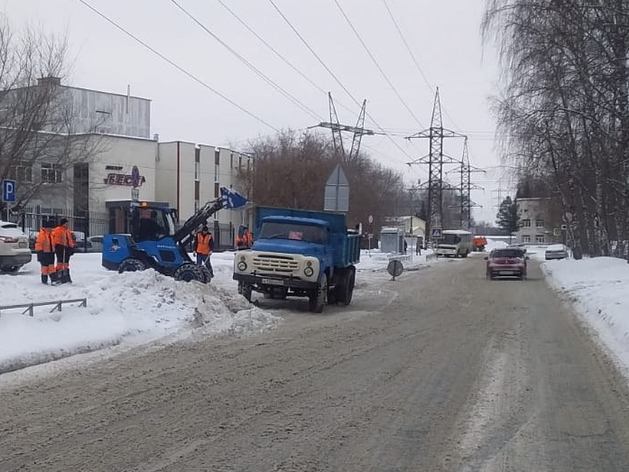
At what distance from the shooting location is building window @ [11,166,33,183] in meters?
Answer: 36.6

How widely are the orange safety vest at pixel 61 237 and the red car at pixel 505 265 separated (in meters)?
23.5

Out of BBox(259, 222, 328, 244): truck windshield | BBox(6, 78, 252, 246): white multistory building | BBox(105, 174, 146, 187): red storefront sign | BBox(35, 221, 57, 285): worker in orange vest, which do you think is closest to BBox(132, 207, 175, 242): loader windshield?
BBox(35, 221, 57, 285): worker in orange vest

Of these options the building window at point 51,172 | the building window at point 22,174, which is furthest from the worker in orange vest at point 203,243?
the building window at point 51,172

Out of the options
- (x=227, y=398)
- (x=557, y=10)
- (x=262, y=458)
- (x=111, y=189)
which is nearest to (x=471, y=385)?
(x=227, y=398)

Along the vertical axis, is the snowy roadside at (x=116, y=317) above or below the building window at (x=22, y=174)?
below

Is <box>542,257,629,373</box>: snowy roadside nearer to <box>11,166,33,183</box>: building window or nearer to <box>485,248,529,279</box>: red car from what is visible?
<box>485,248,529,279</box>: red car

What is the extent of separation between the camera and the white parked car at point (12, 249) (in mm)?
24250

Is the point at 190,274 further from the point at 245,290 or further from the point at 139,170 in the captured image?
the point at 139,170

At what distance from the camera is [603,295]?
23.0 m

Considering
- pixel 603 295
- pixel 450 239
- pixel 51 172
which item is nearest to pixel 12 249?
pixel 51 172

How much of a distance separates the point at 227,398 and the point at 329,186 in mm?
16254

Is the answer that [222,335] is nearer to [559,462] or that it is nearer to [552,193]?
[559,462]

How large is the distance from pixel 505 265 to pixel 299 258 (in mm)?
22046

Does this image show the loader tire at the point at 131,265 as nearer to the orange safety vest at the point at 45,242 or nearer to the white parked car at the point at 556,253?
the orange safety vest at the point at 45,242
